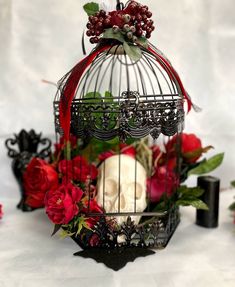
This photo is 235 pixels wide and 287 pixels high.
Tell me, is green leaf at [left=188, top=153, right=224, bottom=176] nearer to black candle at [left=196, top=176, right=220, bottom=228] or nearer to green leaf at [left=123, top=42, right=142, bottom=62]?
black candle at [left=196, top=176, right=220, bottom=228]

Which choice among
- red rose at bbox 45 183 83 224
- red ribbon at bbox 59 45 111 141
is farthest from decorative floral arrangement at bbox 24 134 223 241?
red ribbon at bbox 59 45 111 141

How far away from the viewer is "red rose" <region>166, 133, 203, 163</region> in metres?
1.02

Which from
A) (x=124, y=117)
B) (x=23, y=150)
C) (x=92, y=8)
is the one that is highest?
(x=92, y=8)

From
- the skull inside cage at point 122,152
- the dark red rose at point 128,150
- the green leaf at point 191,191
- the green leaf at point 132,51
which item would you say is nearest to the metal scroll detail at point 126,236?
the skull inside cage at point 122,152

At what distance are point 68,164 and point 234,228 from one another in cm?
48

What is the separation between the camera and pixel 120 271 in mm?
729

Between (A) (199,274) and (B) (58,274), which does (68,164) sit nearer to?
(B) (58,274)

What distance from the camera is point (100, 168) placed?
36.8 inches

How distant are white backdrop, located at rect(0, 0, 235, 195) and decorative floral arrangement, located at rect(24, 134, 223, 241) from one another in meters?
0.21

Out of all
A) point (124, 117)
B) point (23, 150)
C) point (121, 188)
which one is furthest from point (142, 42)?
point (23, 150)

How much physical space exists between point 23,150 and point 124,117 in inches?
21.5

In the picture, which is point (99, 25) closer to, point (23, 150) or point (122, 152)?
point (122, 152)

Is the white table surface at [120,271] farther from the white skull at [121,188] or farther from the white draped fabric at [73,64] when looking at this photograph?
the white skull at [121,188]

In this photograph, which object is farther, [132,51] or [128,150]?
[128,150]
